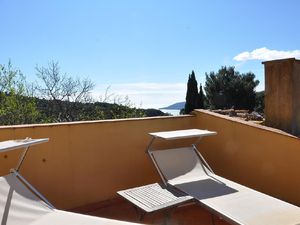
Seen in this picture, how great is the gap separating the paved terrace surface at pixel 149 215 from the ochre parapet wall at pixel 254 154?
35.6 inches

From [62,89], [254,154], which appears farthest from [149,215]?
[62,89]

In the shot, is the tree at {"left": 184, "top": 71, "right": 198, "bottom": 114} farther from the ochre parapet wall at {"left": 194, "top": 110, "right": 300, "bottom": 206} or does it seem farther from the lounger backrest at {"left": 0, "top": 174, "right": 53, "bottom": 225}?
the lounger backrest at {"left": 0, "top": 174, "right": 53, "bottom": 225}

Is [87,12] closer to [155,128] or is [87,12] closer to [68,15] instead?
[68,15]

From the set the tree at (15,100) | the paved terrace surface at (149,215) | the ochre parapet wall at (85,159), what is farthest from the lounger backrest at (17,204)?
the tree at (15,100)

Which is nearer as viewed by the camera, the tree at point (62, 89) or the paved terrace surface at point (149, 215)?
the paved terrace surface at point (149, 215)

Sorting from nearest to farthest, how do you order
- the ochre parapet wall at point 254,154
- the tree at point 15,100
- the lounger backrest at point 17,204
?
the lounger backrest at point 17,204 < the ochre parapet wall at point 254,154 < the tree at point 15,100

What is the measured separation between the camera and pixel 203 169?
4586mm

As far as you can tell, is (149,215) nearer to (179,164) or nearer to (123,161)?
(179,164)

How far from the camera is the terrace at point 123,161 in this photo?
413 cm

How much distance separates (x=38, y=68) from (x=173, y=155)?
9.81 m

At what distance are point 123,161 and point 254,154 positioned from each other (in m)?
1.95

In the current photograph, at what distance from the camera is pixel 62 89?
42.8ft

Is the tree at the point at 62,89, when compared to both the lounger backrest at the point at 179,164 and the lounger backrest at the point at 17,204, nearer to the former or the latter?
the lounger backrest at the point at 179,164

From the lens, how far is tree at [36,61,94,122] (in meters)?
12.5
